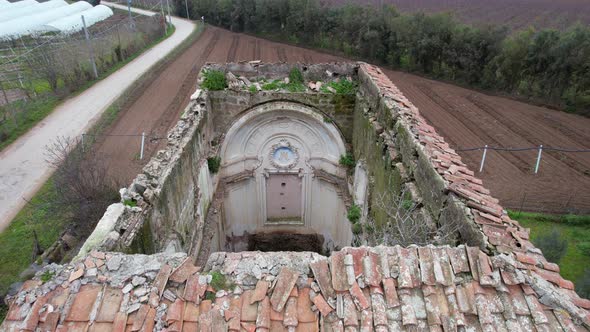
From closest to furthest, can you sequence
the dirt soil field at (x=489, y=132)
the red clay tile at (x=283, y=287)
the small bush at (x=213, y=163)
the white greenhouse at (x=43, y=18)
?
1. the red clay tile at (x=283, y=287)
2. the small bush at (x=213, y=163)
3. the dirt soil field at (x=489, y=132)
4. the white greenhouse at (x=43, y=18)

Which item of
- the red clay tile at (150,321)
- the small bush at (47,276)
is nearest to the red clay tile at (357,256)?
the red clay tile at (150,321)

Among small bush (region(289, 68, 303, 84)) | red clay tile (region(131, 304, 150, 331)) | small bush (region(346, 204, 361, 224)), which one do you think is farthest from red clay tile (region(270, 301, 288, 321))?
small bush (region(289, 68, 303, 84))

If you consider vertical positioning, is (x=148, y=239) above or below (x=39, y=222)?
above

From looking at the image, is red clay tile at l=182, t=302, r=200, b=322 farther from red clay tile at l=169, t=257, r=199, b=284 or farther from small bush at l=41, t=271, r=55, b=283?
small bush at l=41, t=271, r=55, b=283

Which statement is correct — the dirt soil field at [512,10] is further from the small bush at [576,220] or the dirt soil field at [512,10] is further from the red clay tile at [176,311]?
the red clay tile at [176,311]

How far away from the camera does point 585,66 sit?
2459cm

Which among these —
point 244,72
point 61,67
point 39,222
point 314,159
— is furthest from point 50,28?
point 314,159

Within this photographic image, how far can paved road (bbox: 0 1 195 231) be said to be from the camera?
16.4m

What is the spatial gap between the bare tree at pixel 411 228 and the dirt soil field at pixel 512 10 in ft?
121

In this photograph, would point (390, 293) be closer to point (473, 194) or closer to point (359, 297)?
point (359, 297)

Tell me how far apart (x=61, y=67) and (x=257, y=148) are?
2220 centimetres

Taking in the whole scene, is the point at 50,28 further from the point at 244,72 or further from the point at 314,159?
the point at 314,159

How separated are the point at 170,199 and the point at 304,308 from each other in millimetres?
4787

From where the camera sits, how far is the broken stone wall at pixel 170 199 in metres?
6.52
